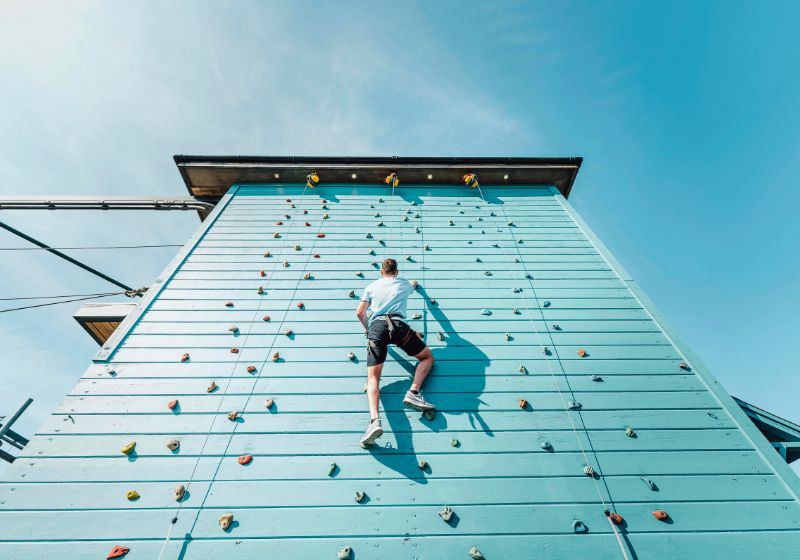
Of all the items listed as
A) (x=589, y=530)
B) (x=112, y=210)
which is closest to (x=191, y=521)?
(x=589, y=530)

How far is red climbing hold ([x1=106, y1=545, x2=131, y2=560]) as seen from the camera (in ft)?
7.42

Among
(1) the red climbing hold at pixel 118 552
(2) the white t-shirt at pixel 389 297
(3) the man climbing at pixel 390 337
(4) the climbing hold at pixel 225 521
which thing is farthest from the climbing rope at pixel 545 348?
(1) the red climbing hold at pixel 118 552

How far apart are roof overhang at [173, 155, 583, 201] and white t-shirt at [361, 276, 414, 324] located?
3531 mm

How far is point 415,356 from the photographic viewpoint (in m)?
3.35

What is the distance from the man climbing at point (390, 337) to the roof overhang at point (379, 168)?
11.6 feet

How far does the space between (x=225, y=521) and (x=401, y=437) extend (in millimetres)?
1423

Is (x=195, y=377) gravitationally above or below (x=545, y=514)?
above

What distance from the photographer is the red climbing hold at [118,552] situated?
7.42 feet

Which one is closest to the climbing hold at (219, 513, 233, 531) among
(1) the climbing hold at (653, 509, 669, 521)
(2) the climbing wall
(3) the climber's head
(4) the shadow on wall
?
(2) the climbing wall

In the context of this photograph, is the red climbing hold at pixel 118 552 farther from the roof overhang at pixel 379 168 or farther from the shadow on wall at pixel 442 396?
the roof overhang at pixel 379 168

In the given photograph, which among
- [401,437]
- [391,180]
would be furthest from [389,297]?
[391,180]

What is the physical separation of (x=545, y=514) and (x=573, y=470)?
1.52ft

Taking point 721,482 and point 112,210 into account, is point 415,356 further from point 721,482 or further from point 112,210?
point 112,210

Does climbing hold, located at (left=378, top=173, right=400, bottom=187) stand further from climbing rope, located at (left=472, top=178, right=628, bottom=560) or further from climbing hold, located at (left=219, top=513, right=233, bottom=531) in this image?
climbing hold, located at (left=219, top=513, right=233, bottom=531)
